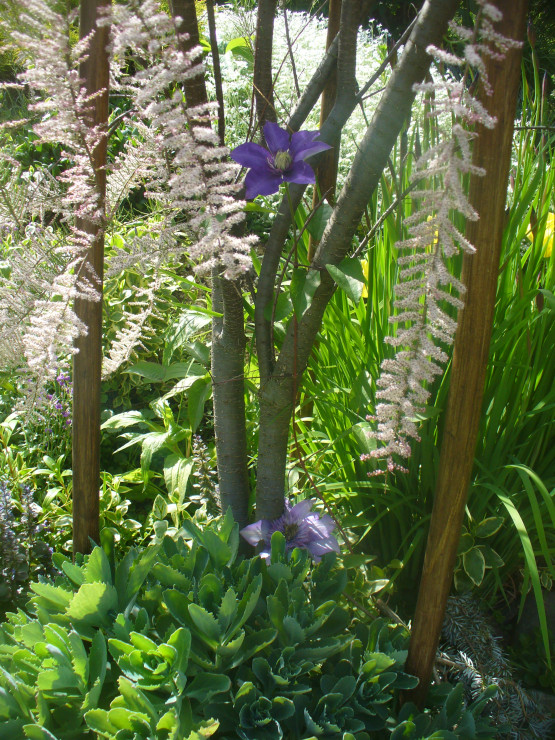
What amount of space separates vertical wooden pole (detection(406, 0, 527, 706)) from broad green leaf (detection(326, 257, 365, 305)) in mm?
172

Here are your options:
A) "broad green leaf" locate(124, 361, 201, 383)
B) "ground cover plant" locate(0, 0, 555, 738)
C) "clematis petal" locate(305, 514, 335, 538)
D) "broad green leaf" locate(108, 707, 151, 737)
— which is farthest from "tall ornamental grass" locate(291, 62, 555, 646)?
"broad green leaf" locate(108, 707, 151, 737)

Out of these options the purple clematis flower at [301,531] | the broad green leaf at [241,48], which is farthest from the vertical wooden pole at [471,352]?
the broad green leaf at [241,48]

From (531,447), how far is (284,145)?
3.00 feet

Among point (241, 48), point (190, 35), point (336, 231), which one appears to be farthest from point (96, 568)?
point (241, 48)

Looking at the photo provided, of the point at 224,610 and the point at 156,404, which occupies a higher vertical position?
the point at 156,404

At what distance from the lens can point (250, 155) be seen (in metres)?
1.01

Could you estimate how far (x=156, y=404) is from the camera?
1772mm

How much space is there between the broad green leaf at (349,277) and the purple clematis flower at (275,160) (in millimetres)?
155

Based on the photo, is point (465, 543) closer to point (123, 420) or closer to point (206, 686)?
point (206, 686)

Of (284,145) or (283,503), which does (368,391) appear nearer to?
(283,503)

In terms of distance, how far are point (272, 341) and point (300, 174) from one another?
0.34 meters

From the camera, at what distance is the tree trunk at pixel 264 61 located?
43.6 inches

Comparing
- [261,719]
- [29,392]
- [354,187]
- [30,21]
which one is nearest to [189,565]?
[261,719]

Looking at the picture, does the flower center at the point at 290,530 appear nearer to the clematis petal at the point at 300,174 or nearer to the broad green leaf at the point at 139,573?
the broad green leaf at the point at 139,573
